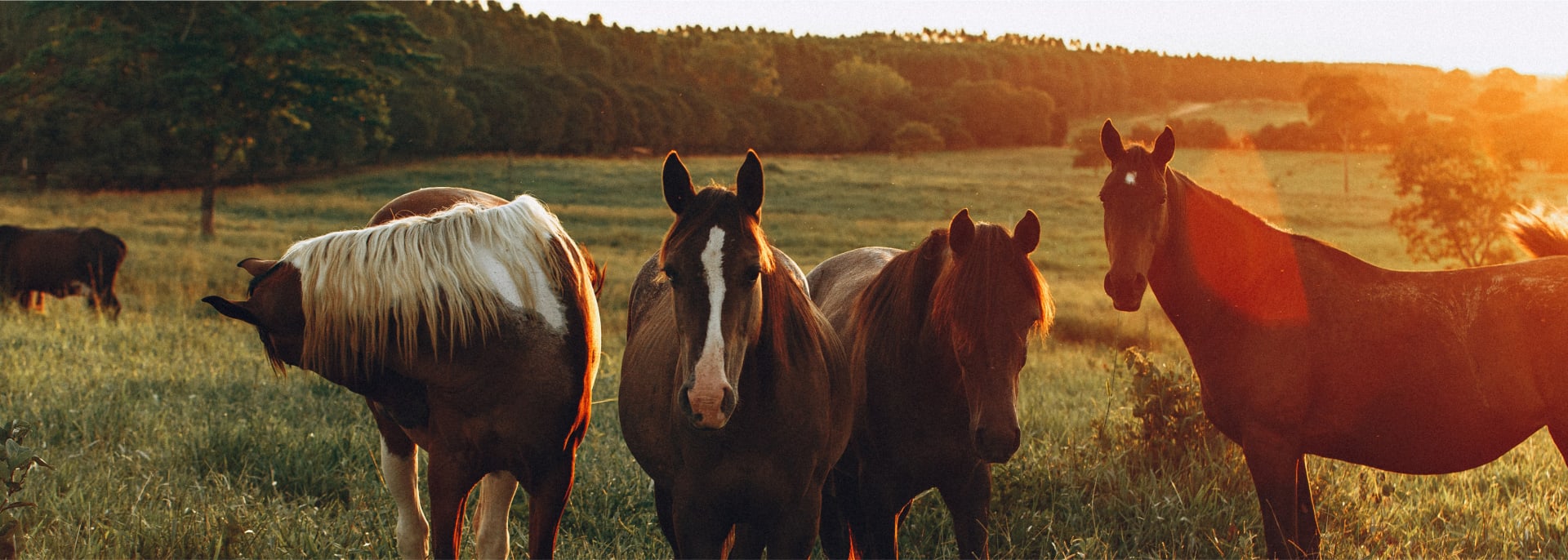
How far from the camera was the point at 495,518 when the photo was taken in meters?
3.74

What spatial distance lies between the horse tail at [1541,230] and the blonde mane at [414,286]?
429cm

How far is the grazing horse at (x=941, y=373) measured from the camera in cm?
321

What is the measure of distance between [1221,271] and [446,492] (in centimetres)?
311

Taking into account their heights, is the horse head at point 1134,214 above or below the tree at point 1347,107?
below

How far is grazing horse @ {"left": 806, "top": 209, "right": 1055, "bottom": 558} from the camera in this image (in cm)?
321

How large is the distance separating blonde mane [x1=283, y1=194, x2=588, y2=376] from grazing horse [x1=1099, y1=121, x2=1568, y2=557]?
2191mm

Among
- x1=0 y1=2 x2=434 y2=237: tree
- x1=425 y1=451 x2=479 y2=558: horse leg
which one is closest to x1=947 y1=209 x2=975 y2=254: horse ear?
x1=425 y1=451 x2=479 y2=558: horse leg

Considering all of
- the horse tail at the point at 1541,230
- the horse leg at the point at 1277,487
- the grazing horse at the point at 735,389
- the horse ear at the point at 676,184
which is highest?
the horse ear at the point at 676,184

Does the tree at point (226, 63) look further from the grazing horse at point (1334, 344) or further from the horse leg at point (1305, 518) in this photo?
the horse leg at point (1305, 518)

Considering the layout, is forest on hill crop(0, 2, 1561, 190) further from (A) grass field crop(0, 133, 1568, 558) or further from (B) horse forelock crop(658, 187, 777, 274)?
(B) horse forelock crop(658, 187, 777, 274)

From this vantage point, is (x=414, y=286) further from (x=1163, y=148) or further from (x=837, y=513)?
(x=1163, y=148)

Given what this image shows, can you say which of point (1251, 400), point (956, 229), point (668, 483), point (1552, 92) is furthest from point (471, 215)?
point (1552, 92)

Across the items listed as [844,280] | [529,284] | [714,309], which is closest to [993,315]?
[714,309]

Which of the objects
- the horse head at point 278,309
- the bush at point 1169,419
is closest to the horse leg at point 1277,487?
the bush at point 1169,419
